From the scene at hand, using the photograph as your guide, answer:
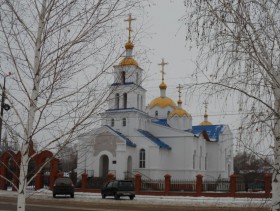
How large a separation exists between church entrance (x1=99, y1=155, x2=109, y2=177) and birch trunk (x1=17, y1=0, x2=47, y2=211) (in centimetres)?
3661

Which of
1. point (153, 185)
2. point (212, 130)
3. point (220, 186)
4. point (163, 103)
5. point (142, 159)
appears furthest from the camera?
point (212, 130)

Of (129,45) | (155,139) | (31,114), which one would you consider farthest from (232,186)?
(31,114)

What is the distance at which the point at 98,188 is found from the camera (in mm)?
34969

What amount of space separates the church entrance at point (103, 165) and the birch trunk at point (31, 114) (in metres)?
36.6

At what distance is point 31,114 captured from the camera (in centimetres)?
628

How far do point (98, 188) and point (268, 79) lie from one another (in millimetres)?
30279

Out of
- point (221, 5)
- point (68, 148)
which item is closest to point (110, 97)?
point (68, 148)

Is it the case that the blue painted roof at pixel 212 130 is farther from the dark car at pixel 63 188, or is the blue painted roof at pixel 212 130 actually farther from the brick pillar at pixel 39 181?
the dark car at pixel 63 188

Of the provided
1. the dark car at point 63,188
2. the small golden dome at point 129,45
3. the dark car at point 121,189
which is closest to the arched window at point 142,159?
the dark car at point 121,189

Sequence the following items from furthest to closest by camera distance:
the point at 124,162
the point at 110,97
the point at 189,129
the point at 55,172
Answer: the point at 189,129 → the point at 124,162 → the point at 55,172 → the point at 110,97

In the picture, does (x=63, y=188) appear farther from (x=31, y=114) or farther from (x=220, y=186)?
(x=31, y=114)

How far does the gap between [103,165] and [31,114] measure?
3816cm

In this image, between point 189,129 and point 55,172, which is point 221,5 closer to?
point 55,172

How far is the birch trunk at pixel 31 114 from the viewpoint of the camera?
625 cm
